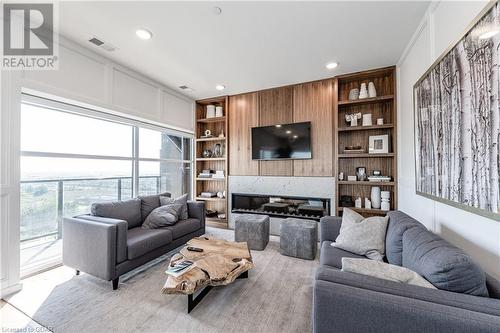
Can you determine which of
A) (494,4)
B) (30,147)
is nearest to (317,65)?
(494,4)

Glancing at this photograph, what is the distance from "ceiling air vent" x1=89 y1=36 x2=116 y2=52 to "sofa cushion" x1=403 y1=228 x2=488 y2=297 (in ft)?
11.9

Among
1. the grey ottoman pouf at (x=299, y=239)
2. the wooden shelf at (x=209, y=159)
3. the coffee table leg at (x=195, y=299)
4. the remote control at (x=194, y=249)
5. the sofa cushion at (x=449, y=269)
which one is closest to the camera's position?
the sofa cushion at (x=449, y=269)

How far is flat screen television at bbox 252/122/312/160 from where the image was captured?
3645 mm

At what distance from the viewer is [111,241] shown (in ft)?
6.59

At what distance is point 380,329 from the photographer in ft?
2.89

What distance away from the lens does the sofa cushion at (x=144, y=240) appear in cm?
219

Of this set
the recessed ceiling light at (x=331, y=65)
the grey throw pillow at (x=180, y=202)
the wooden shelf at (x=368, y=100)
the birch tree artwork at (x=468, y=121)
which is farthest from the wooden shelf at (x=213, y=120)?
the birch tree artwork at (x=468, y=121)

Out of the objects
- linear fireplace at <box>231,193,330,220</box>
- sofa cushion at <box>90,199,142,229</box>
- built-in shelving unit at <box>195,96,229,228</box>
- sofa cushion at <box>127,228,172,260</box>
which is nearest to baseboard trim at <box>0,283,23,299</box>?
sofa cushion at <box>90,199,142,229</box>

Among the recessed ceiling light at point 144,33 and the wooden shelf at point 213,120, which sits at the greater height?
the recessed ceiling light at point 144,33

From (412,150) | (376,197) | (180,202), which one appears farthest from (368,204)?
(180,202)

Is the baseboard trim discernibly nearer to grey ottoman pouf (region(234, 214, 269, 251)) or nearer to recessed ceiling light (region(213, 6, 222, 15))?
grey ottoman pouf (region(234, 214, 269, 251))

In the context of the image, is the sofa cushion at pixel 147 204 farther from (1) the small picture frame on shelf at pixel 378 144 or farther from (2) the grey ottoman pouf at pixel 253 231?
(1) the small picture frame on shelf at pixel 378 144

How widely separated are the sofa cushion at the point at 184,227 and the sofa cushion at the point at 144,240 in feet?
0.38

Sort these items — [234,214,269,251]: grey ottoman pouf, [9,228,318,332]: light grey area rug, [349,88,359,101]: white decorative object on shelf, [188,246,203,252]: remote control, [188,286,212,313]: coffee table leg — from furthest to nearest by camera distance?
[349,88,359,101]: white decorative object on shelf, [234,214,269,251]: grey ottoman pouf, [188,246,203,252]: remote control, [188,286,212,313]: coffee table leg, [9,228,318,332]: light grey area rug
